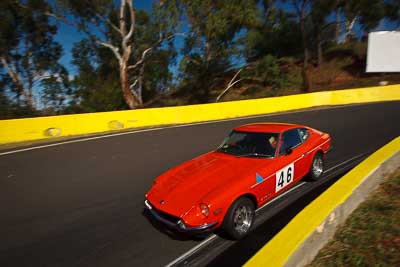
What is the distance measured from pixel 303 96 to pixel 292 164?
50.1ft

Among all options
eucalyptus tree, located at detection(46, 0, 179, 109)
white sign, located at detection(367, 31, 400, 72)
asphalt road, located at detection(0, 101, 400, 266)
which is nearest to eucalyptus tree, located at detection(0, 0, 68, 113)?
eucalyptus tree, located at detection(46, 0, 179, 109)

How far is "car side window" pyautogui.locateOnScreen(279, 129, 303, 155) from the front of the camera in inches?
200

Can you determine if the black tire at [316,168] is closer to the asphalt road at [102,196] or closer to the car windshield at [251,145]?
the asphalt road at [102,196]

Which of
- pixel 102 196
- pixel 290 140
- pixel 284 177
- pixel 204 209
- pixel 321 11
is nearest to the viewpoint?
pixel 204 209

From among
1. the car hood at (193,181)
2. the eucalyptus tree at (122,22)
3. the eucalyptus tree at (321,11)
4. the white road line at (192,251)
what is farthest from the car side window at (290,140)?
the eucalyptus tree at (321,11)

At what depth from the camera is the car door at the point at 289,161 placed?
482 centimetres

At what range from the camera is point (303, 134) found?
5.87 meters

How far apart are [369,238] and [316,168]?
267cm

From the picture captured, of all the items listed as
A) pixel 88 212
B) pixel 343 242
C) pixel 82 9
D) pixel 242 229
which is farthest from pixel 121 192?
pixel 82 9

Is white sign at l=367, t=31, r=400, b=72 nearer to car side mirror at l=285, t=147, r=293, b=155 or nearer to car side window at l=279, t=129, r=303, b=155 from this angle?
car side window at l=279, t=129, r=303, b=155

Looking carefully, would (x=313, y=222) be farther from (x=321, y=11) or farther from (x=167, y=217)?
(x=321, y=11)

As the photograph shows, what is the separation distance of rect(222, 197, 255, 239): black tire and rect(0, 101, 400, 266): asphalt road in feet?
0.48

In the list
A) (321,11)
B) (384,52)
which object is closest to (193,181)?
(384,52)

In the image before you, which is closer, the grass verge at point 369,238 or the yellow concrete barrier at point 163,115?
the grass verge at point 369,238
